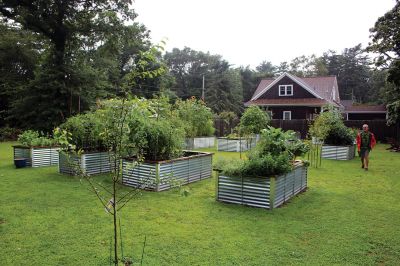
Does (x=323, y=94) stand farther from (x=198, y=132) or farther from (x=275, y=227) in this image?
(x=275, y=227)

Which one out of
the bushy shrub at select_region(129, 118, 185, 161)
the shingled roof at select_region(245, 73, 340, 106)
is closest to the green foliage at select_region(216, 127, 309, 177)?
the bushy shrub at select_region(129, 118, 185, 161)

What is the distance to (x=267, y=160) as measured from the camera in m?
6.56

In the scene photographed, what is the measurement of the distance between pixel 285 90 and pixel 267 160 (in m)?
27.4

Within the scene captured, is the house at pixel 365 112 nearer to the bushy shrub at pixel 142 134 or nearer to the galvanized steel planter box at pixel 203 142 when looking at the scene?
the galvanized steel planter box at pixel 203 142

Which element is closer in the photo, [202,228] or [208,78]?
[202,228]

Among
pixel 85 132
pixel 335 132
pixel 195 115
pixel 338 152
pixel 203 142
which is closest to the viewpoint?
pixel 85 132

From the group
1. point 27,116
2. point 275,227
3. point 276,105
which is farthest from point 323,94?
point 275,227

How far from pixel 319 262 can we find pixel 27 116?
2461 centimetres

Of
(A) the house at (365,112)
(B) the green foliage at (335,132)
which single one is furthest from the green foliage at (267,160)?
(A) the house at (365,112)

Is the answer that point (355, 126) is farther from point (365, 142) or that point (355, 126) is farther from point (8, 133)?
point (8, 133)

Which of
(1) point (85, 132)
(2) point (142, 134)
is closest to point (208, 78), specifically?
(1) point (85, 132)

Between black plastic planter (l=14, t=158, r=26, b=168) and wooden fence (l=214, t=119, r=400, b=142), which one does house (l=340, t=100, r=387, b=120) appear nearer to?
wooden fence (l=214, t=119, r=400, b=142)

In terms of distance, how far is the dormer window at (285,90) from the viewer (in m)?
32.4

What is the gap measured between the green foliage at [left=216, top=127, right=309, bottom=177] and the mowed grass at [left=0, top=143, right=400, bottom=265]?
0.72 metres
